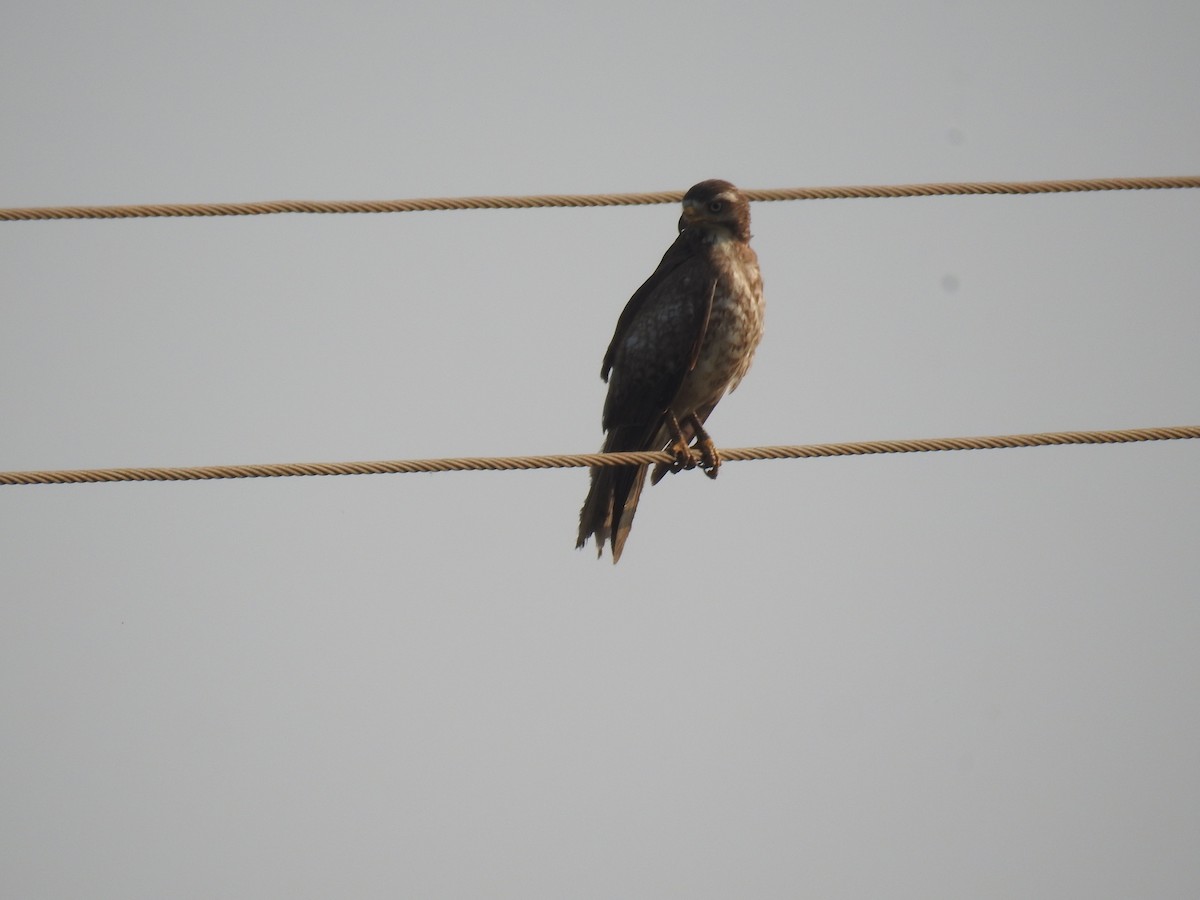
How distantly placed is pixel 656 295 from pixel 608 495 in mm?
1097

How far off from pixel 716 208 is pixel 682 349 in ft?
2.61

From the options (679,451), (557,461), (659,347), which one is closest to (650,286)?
(659,347)

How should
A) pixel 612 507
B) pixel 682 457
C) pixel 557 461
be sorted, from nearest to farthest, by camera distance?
pixel 557 461
pixel 682 457
pixel 612 507

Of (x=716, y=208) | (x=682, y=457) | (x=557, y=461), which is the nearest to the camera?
(x=557, y=461)

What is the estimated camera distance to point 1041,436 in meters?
6.44

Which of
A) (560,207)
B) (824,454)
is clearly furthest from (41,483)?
(824,454)

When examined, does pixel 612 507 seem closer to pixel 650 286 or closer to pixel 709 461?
pixel 709 461

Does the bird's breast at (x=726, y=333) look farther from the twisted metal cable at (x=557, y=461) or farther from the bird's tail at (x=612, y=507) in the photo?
the twisted metal cable at (x=557, y=461)

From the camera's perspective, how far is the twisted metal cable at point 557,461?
20.0 ft

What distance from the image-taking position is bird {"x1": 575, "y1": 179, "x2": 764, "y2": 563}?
8484 mm

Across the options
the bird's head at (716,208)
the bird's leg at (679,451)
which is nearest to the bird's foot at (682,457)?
the bird's leg at (679,451)

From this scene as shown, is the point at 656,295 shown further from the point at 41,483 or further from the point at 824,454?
the point at 41,483

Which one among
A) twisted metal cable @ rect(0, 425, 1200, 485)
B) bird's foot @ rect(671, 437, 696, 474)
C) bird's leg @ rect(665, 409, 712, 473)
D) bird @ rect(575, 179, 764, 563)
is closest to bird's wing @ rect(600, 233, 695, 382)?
bird @ rect(575, 179, 764, 563)

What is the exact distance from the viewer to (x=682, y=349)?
8500 mm
